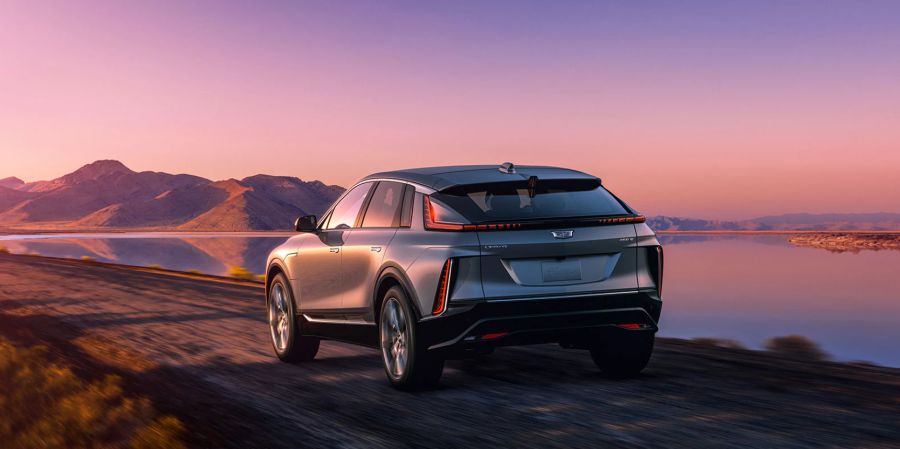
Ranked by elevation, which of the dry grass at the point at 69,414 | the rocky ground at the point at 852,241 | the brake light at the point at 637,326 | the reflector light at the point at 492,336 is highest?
the brake light at the point at 637,326

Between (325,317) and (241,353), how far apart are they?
6.38 feet

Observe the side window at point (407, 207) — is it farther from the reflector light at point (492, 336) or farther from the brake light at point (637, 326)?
the brake light at point (637, 326)

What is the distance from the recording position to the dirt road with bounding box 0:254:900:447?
16.5 feet

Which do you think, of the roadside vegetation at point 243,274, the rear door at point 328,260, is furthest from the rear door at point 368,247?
the roadside vegetation at point 243,274

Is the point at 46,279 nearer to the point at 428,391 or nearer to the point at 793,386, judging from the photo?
the point at 428,391

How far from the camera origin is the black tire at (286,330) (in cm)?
854

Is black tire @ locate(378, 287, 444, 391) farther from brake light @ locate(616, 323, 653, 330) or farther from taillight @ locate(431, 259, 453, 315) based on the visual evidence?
brake light @ locate(616, 323, 653, 330)

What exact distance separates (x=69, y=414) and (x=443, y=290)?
9.80 feet

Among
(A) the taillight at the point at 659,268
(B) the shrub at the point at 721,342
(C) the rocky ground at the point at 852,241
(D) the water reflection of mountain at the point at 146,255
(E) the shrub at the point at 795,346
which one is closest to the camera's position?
(A) the taillight at the point at 659,268

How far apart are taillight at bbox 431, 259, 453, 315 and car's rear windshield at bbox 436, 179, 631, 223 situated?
0.45 metres

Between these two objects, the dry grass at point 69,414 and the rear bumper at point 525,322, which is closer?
the dry grass at point 69,414

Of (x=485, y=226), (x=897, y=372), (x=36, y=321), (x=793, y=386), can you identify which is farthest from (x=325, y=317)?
(x=36, y=321)

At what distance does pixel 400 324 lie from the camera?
6.55 metres

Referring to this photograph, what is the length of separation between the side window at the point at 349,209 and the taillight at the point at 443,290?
6.50 ft
